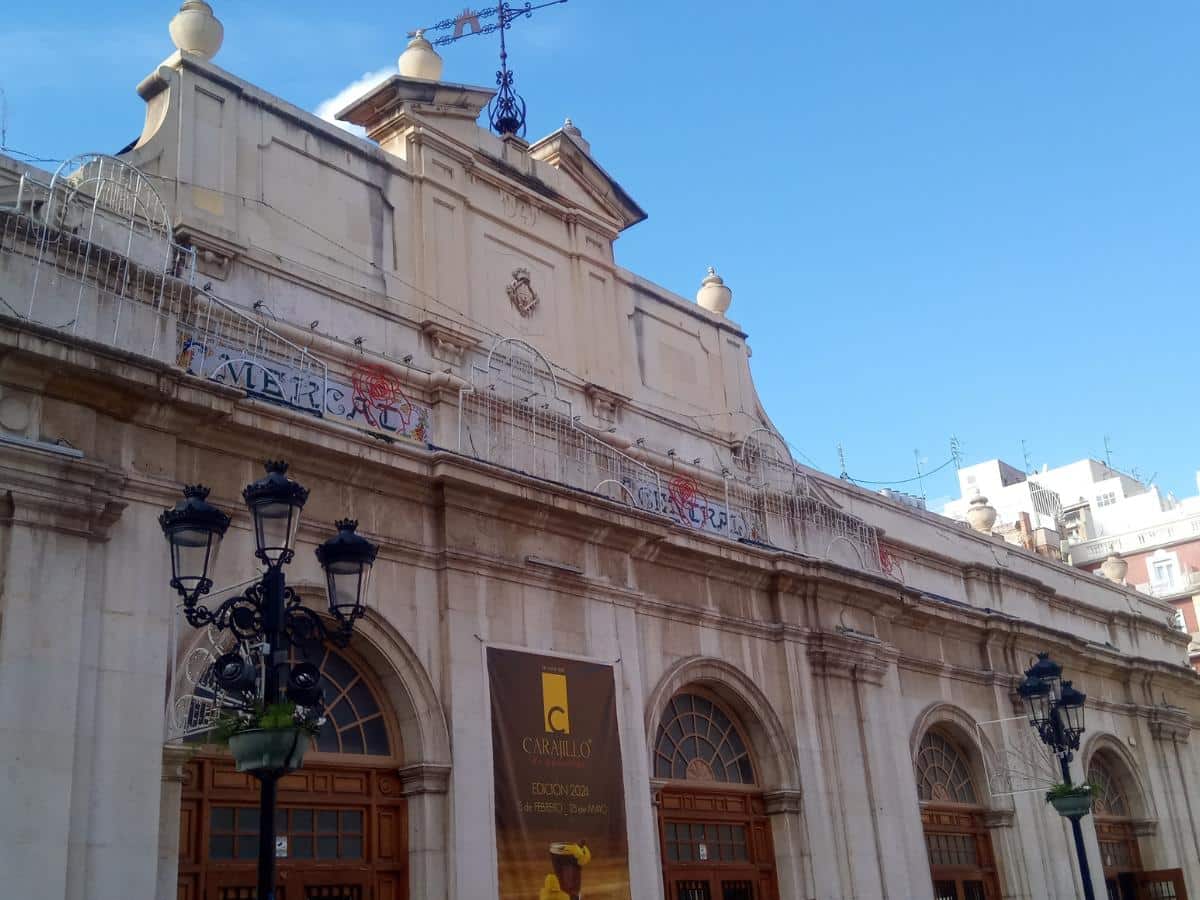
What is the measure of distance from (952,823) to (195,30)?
16.1 m

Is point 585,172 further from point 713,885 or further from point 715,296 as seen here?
point 713,885

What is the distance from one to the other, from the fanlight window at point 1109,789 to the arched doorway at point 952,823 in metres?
4.79

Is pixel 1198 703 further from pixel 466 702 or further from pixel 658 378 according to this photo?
pixel 466 702

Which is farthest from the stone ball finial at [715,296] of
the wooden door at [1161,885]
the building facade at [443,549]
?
the wooden door at [1161,885]

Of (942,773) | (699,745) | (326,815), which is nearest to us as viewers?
(326,815)

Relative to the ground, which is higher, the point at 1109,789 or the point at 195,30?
the point at 195,30

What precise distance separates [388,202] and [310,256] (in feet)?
5.39

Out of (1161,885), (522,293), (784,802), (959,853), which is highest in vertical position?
(522,293)

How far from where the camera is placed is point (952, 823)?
2214 cm

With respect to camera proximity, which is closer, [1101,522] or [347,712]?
[347,712]

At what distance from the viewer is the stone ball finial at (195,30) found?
15664mm

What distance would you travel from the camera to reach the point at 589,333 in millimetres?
19406

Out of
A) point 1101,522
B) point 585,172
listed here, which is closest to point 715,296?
point 585,172

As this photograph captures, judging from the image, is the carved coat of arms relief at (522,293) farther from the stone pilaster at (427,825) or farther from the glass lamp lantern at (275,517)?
the glass lamp lantern at (275,517)
